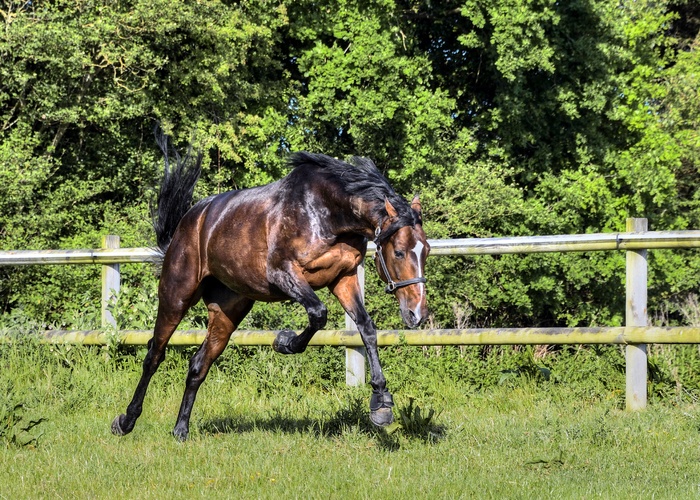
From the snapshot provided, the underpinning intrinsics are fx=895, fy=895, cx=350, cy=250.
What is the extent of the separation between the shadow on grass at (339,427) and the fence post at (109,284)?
192 cm

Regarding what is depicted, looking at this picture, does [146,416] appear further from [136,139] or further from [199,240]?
[136,139]

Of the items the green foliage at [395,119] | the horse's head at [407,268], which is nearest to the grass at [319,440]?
the horse's head at [407,268]

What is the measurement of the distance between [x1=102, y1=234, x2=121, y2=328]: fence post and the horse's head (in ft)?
12.2

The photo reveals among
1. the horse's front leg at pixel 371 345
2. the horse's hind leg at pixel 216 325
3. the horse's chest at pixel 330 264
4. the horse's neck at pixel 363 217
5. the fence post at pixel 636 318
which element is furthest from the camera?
the fence post at pixel 636 318

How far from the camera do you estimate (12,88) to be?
14281mm

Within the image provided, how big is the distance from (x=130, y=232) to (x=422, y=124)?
19.1 ft

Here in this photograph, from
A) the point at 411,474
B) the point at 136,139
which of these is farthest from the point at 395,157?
the point at 411,474

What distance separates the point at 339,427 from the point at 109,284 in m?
3.14

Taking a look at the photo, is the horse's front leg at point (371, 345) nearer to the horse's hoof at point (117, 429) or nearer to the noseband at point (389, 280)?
the noseband at point (389, 280)

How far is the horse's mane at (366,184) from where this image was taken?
5395 millimetres

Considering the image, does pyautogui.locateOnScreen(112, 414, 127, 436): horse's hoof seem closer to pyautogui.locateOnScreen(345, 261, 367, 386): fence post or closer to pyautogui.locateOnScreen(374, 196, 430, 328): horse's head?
pyautogui.locateOnScreen(345, 261, 367, 386): fence post

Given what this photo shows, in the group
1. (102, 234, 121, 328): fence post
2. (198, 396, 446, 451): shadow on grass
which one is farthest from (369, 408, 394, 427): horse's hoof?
(102, 234, 121, 328): fence post

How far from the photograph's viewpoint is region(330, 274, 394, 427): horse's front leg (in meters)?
5.34

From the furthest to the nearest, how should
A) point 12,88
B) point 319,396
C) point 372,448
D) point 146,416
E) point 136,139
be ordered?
point 136,139
point 12,88
point 319,396
point 146,416
point 372,448
